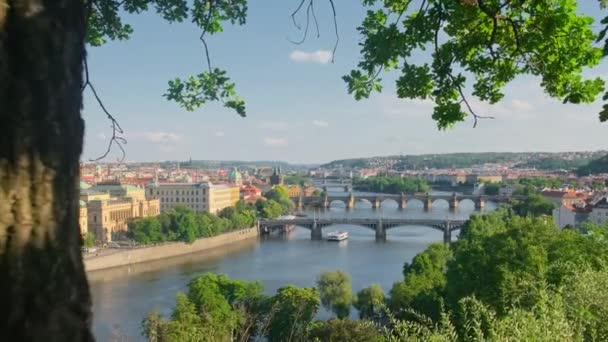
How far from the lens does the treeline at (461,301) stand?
1775mm

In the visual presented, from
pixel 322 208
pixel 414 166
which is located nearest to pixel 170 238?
pixel 322 208

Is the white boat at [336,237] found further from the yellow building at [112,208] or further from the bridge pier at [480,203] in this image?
the bridge pier at [480,203]

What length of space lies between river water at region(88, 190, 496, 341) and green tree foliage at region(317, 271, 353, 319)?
474 mm

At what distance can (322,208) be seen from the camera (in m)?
42.4

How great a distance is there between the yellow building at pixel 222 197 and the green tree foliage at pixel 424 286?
20833 millimetres

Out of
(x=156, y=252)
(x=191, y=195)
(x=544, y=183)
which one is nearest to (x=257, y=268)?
(x=156, y=252)

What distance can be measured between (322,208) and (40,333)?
4188cm

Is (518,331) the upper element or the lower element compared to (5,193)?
lower

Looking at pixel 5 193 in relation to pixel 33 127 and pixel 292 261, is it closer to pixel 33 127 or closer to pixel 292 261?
pixel 33 127

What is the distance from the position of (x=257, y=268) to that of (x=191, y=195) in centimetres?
1681

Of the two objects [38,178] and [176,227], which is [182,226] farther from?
[38,178]

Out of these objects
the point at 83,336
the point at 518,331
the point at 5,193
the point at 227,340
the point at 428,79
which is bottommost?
the point at 227,340

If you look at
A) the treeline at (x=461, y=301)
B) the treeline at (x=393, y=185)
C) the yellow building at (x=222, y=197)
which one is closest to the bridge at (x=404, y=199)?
the yellow building at (x=222, y=197)

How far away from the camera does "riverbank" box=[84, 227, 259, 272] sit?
725 inches
